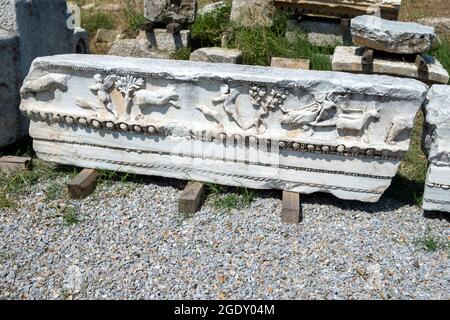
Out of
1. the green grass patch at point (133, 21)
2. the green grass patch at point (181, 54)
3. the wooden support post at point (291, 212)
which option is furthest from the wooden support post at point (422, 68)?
the green grass patch at point (133, 21)

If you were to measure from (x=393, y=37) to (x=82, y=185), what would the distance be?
133 inches

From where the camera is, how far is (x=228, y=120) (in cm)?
343

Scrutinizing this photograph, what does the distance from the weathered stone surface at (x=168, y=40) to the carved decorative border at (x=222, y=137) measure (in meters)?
3.46

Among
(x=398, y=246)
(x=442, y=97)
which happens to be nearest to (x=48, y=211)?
(x=398, y=246)

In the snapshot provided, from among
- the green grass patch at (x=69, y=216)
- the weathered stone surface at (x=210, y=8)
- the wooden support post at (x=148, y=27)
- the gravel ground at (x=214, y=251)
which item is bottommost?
the gravel ground at (x=214, y=251)

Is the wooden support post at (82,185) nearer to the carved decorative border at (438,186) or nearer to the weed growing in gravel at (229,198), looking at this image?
the weed growing in gravel at (229,198)

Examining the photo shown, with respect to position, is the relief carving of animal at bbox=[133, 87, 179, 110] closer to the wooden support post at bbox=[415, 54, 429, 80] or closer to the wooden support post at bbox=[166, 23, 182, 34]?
the wooden support post at bbox=[415, 54, 429, 80]

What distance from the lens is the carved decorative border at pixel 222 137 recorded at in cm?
329

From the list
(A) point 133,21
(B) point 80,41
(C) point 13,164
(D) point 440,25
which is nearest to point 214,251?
(C) point 13,164

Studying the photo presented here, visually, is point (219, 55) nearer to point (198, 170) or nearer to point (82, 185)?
point (198, 170)

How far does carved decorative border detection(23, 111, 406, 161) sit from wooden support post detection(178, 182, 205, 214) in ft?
1.21

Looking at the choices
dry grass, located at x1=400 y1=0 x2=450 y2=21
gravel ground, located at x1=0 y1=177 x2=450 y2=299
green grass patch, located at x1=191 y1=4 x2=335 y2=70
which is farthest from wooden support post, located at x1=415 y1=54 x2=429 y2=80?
dry grass, located at x1=400 y1=0 x2=450 y2=21

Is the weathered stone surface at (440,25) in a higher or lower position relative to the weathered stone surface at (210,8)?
lower

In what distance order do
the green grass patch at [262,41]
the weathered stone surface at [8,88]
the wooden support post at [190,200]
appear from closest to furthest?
the wooden support post at [190,200] → the weathered stone surface at [8,88] → the green grass patch at [262,41]
